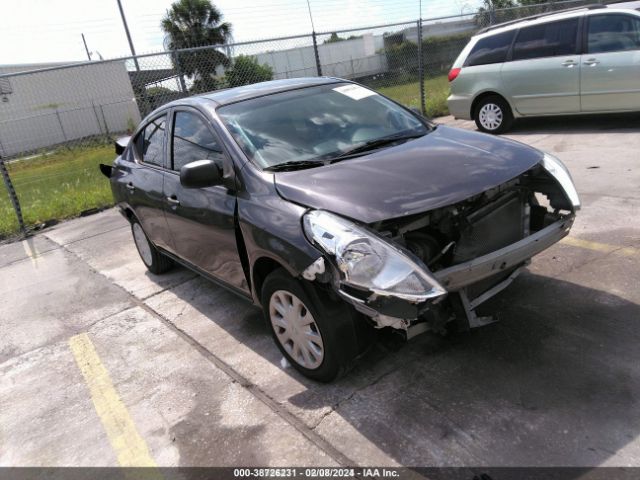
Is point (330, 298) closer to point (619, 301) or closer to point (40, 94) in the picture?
point (619, 301)

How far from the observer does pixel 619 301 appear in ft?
11.2

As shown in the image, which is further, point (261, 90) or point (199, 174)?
point (261, 90)

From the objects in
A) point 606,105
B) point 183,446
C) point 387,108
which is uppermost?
point 387,108

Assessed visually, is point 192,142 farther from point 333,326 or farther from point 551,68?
point 551,68

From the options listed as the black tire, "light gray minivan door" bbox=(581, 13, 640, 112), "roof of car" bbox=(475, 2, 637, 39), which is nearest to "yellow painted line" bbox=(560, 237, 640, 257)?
the black tire

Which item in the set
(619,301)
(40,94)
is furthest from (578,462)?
(40,94)

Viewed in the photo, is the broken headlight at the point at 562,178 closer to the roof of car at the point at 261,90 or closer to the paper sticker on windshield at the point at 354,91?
the paper sticker on windshield at the point at 354,91

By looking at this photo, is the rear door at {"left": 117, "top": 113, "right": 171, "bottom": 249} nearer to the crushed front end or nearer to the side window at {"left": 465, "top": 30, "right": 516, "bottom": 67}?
the crushed front end

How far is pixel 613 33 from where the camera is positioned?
739 cm

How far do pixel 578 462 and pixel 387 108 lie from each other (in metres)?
2.79

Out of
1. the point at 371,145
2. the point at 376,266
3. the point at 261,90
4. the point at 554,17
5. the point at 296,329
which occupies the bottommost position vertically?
the point at 296,329

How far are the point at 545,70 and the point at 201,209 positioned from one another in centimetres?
666

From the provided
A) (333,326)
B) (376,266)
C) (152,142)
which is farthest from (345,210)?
(152,142)

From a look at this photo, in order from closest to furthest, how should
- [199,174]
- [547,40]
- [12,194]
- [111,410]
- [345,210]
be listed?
[345,210]
[199,174]
[111,410]
[12,194]
[547,40]
